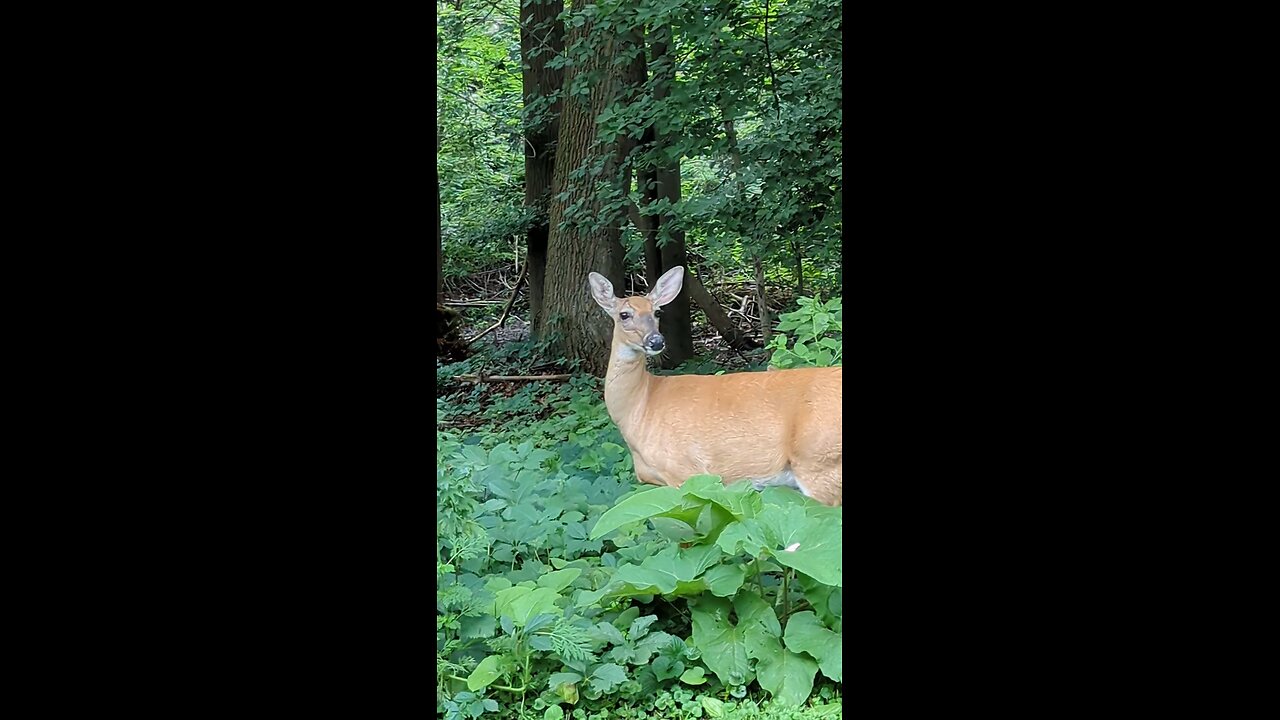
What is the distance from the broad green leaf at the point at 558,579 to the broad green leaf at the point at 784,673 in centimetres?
46

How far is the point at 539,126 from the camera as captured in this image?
8281 millimetres

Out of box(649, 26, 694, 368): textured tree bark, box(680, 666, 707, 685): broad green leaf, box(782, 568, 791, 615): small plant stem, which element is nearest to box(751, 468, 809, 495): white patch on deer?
box(782, 568, 791, 615): small plant stem

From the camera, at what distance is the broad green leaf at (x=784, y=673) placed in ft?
7.37

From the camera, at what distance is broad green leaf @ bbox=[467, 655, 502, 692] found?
7.08 ft

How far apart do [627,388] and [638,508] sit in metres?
1.86

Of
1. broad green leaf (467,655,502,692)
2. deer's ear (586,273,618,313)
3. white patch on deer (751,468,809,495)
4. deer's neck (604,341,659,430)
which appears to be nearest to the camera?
broad green leaf (467,655,502,692)

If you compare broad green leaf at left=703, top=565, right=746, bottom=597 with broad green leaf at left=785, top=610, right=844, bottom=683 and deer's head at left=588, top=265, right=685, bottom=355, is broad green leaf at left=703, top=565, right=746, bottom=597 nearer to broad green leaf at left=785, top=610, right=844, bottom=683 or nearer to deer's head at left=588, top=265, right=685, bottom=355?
broad green leaf at left=785, top=610, right=844, bottom=683

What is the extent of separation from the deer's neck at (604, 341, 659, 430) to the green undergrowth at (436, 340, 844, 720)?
4.30 ft

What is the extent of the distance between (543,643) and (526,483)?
122 cm

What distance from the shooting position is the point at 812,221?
535cm

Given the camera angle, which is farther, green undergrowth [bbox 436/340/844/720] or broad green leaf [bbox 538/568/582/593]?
broad green leaf [bbox 538/568/582/593]

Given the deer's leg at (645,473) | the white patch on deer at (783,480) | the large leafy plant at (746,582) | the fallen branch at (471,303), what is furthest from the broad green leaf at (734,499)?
the fallen branch at (471,303)

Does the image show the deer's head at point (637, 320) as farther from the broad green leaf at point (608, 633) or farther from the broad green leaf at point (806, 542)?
the broad green leaf at point (608, 633)

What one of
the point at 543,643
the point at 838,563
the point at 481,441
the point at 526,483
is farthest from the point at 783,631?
the point at 481,441
